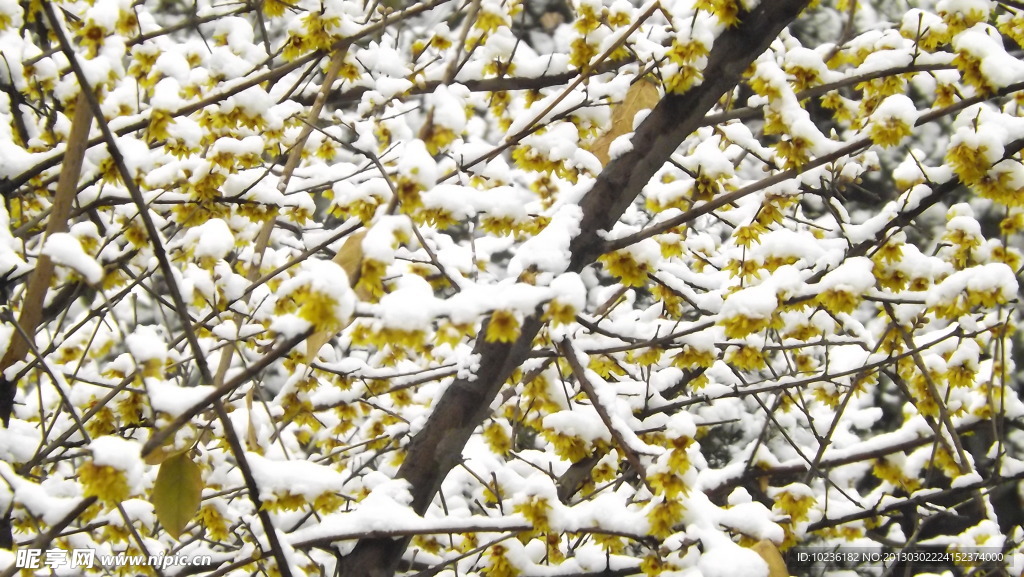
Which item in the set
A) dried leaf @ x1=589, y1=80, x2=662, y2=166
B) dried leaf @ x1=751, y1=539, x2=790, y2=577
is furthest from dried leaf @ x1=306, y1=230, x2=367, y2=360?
dried leaf @ x1=751, y1=539, x2=790, y2=577

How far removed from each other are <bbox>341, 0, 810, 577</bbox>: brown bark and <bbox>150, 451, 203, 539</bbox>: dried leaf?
0.51 meters

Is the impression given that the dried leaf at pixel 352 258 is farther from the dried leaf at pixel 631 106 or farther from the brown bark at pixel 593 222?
the dried leaf at pixel 631 106

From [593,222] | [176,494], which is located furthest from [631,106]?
[176,494]

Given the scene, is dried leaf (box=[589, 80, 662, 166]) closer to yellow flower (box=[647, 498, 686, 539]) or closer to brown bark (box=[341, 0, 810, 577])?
brown bark (box=[341, 0, 810, 577])

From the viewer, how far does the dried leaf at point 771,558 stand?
1.59 metres

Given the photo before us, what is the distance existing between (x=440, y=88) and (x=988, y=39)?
138 centimetres

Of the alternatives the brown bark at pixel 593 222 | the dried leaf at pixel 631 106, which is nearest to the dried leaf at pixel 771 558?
the brown bark at pixel 593 222

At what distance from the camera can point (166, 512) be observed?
4.59 feet

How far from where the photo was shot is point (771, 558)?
1.63 metres

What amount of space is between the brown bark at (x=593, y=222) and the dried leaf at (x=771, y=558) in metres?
0.68

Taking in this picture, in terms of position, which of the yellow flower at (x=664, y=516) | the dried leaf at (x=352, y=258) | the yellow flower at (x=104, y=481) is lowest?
the yellow flower at (x=104, y=481)

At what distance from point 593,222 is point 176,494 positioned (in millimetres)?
1047

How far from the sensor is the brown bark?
178cm

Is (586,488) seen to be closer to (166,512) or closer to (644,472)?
(644,472)
